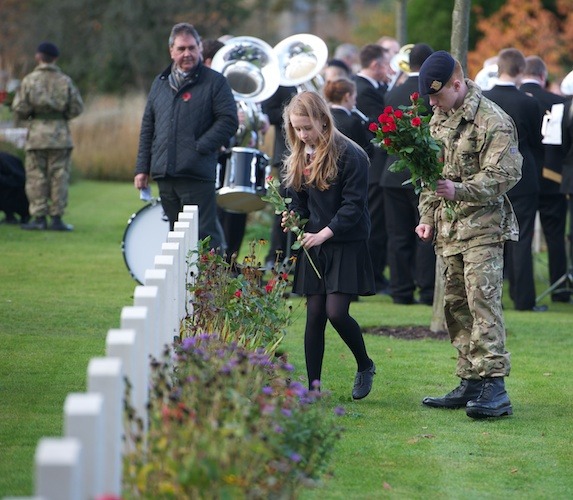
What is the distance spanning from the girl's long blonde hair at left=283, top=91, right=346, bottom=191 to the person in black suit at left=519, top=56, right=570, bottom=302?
5.89 metres

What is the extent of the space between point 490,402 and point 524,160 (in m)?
4.87

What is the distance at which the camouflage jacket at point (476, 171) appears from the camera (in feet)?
23.3

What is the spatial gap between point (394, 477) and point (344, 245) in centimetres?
180

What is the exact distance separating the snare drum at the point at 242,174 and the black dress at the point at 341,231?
414 cm

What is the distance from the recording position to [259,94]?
12.8 meters

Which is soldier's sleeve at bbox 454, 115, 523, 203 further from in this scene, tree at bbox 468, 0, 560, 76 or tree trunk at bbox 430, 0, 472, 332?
tree at bbox 468, 0, 560, 76

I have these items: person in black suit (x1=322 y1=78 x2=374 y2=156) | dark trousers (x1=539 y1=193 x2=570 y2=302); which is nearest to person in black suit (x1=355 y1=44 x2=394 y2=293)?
person in black suit (x1=322 y1=78 x2=374 y2=156)

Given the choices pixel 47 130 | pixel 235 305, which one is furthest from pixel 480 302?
pixel 47 130

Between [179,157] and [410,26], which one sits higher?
[410,26]

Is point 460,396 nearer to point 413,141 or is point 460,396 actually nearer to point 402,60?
point 413,141

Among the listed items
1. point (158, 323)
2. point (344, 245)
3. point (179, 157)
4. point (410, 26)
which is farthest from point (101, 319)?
point (410, 26)

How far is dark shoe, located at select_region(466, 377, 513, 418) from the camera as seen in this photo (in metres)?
7.45

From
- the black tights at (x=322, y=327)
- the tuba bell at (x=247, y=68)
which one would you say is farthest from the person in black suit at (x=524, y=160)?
the black tights at (x=322, y=327)

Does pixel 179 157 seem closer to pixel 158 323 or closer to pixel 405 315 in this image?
pixel 405 315
